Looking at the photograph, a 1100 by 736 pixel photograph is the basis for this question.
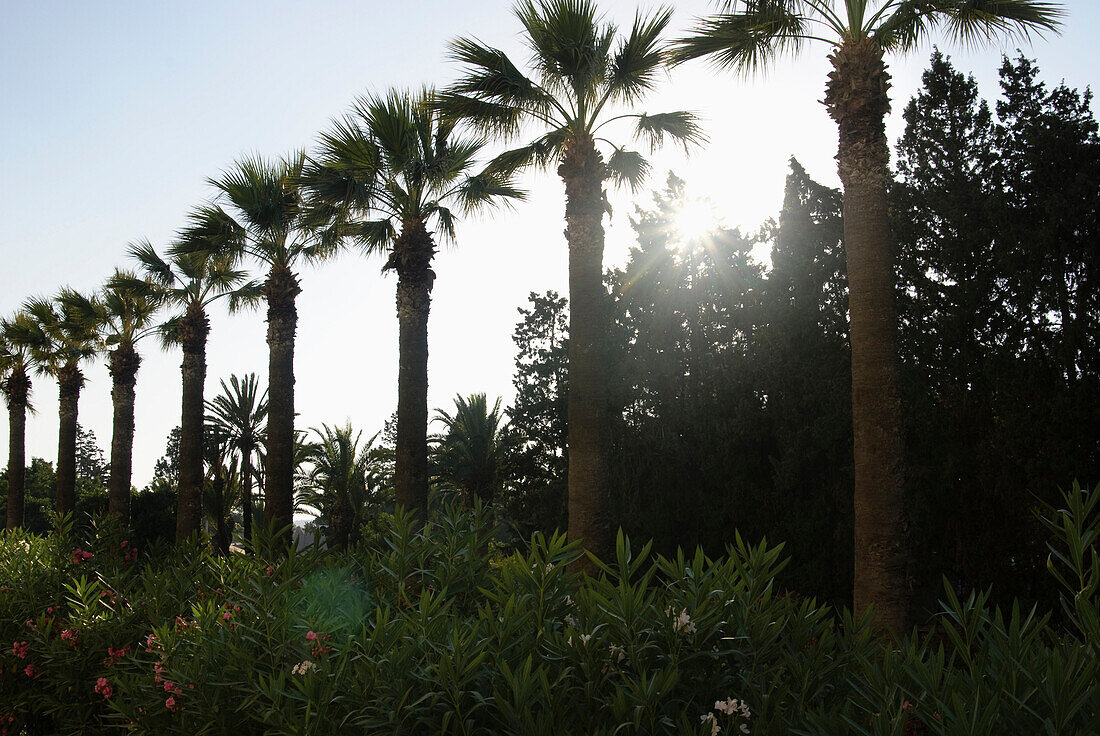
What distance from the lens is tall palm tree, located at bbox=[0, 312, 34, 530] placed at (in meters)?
33.5

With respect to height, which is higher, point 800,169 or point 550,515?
point 800,169

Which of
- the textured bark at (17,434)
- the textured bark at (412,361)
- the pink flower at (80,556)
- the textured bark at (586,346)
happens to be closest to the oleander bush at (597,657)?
the pink flower at (80,556)

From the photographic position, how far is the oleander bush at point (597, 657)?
8.82ft

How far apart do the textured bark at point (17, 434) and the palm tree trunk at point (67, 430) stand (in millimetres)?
2921

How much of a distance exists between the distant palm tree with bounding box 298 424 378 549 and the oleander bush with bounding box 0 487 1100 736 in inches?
1468

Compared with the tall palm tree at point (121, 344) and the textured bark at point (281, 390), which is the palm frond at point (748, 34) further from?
the tall palm tree at point (121, 344)

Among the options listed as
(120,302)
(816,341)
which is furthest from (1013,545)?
(120,302)

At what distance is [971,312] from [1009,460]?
165 inches

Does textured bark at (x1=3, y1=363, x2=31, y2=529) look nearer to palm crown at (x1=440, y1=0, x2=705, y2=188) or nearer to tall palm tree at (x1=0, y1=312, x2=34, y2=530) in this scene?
tall palm tree at (x1=0, y1=312, x2=34, y2=530)

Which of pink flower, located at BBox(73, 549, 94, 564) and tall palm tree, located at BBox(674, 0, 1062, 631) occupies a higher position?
tall palm tree, located at BBox(674, 0, 1062, 631)

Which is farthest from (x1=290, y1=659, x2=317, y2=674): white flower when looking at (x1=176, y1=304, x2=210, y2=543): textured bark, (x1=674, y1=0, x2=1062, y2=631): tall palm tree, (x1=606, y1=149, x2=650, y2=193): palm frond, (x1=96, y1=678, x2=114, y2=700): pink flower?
(x1=176, y1=304, x2=210, y2=543): textured bark

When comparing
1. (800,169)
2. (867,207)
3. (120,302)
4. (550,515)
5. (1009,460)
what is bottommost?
(550,515)

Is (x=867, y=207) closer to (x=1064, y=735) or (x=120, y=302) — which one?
(x=1064, y=735)

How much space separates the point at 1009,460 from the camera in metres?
20.2
